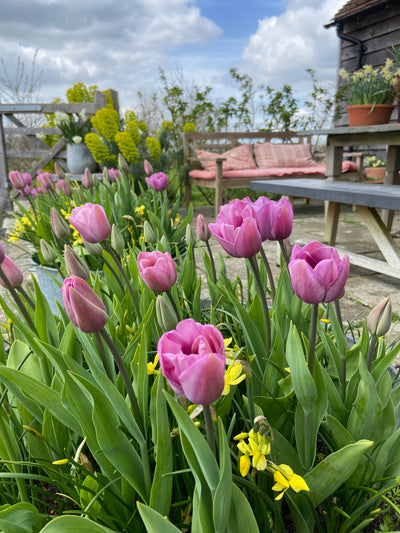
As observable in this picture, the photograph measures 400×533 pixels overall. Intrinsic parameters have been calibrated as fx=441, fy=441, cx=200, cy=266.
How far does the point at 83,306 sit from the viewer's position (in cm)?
55

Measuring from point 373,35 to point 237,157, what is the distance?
3.44 metres

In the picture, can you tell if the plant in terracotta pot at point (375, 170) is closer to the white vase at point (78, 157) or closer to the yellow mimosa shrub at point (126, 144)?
the yellow mimosa shrub at point (126, 144)

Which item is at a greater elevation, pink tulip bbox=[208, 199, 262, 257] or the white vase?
pink tulip bbox=[208, 199, 262, 257]

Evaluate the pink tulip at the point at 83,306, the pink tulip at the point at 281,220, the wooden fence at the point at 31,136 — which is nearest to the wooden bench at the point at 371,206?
the pink tulip at the point at 281,220

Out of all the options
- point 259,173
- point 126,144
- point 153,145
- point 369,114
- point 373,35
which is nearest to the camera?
point 369,114

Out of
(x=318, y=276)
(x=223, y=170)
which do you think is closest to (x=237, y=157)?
(x=223, y=170)

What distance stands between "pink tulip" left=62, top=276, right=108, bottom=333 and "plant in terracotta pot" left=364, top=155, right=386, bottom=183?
19.6 ft

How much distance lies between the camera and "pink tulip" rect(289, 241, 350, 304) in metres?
0.60

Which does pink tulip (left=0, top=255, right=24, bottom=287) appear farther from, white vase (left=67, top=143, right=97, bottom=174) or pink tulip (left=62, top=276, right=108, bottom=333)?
white vase (left=67, top=143, right=97, bottom=174)

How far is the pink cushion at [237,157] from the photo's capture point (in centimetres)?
606

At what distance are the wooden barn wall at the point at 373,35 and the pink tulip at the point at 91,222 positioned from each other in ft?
23.2

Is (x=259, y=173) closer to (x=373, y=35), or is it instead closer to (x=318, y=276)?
(x=373, y=35)

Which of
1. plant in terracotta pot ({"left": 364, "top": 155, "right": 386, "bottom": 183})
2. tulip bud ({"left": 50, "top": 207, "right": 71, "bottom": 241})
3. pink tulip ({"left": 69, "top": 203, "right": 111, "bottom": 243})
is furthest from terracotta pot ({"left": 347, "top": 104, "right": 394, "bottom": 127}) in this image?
pink tulip ({"left": 69, "top": 203, "right": 111, "bottom": 243})

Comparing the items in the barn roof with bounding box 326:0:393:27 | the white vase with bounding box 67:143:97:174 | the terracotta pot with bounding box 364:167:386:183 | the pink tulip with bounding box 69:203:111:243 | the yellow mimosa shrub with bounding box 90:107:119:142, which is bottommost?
the terracotta pot with bounding box 364:167:386:183
